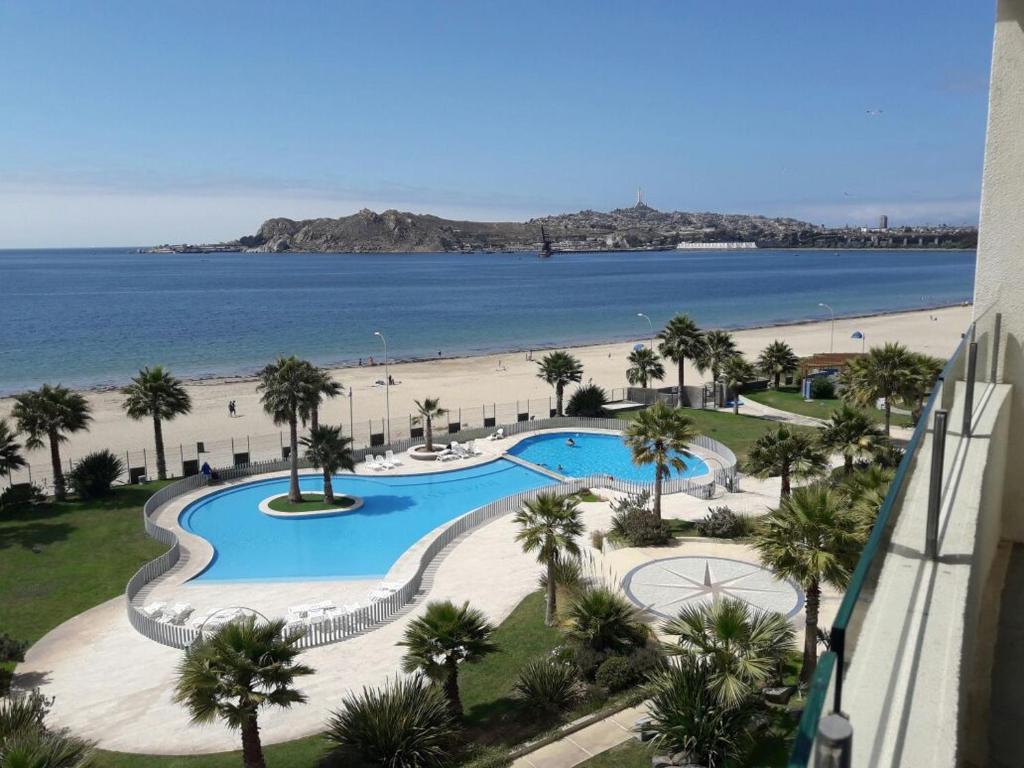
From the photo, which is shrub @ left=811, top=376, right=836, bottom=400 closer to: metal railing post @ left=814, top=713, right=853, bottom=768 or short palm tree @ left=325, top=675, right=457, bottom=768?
short palm tree @ left=325, top=675, right=457, bottom=768

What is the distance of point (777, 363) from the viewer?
50156 mm

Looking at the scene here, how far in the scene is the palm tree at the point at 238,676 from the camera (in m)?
12.0

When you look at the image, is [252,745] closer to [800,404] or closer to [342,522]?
[342,522]

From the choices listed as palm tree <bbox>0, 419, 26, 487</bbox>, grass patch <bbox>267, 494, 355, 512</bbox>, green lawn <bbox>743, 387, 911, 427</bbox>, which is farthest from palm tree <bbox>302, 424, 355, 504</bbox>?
green lawn <bbox>743, 387, 911, 427</bbox>

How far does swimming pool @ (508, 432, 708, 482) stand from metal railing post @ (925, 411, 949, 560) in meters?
31.4

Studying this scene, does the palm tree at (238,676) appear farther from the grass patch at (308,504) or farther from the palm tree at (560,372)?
the palm tree at (560,372)

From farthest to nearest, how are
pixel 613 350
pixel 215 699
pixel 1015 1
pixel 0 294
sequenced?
pixel 0 294, pixel 613 350, pixel 215 699, pixel 1015 1

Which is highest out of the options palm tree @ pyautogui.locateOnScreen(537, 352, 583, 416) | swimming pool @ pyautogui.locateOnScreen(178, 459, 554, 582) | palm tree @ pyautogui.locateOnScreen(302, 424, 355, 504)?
palm tree @ pyautogui.locateOnScreen(537, 352, 583, 416)

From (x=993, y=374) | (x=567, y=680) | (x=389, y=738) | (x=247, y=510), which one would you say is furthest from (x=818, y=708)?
(x=247, y=510)

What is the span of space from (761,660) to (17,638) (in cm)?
1919

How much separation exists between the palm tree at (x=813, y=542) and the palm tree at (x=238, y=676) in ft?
29.0

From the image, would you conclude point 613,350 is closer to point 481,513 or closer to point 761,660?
point 481,513

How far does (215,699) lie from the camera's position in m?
12.1

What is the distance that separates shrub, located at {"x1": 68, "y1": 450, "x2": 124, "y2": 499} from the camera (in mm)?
31750
